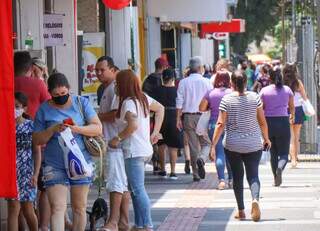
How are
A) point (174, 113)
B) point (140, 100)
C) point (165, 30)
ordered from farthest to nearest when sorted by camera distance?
point (165, 30)
point (174, 113)
point (140, 100)

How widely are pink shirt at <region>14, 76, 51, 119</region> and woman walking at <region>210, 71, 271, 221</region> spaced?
238 cm

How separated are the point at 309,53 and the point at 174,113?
18.1 feet

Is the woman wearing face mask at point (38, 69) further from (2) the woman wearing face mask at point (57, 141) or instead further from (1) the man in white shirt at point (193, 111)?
(1) the man in white shirt at point (193, 111)

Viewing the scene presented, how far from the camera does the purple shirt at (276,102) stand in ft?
53.1

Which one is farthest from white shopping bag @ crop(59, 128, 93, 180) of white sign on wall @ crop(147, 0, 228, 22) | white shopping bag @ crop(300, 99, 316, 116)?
white sign on wall @ crop(147, 0, 228, 22)

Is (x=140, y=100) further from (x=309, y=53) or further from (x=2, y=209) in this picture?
(x=309, y=53)

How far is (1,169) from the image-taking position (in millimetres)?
8812

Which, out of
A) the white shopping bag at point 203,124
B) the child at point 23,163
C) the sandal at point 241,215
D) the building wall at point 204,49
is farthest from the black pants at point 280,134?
the building wall at point 204,49

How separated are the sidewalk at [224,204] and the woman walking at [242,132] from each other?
47cm

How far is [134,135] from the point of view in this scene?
11.2m

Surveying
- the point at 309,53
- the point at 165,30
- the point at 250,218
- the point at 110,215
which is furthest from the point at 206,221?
the point at 165,30

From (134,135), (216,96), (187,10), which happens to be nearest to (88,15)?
(187,10)

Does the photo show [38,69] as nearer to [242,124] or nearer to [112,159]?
[112,159]

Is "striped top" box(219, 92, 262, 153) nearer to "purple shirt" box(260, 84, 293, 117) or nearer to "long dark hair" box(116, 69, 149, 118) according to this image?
"long dark hair" box(116, 69, 149, 118)
